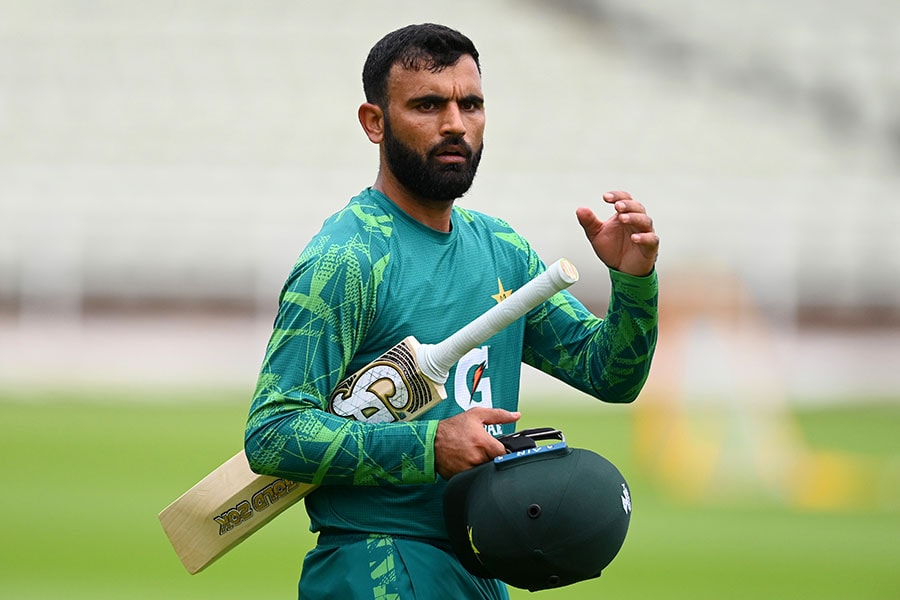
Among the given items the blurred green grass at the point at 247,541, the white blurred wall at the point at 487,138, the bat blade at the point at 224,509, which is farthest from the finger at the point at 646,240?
the white blurred wall at the point at 487,138

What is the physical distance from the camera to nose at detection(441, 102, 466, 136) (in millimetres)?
2930

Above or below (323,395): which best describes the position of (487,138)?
above

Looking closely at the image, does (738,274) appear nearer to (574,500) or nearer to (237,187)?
(237,187)

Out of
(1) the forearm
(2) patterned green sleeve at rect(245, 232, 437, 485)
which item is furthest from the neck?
(1) the forearm

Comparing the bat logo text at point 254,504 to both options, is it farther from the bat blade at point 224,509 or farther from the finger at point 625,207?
the finger at point 625,207

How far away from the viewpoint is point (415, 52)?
117 inches

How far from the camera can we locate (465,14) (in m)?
19.1

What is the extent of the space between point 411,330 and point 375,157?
598 inches

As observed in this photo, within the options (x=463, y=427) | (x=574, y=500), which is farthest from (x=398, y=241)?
(x=574, y=500)

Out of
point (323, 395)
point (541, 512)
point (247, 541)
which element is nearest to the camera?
point (541, 512)

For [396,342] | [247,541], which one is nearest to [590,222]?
[396,342]

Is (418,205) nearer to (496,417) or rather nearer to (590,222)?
(590,222)

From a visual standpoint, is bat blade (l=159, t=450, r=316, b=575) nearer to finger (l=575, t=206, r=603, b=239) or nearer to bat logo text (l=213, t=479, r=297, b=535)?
bat logo text (l=213, t=479, r=297, b=535)

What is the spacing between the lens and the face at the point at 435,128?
2949 mm
